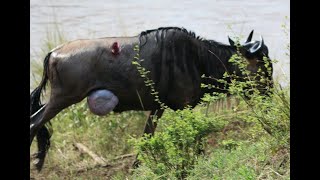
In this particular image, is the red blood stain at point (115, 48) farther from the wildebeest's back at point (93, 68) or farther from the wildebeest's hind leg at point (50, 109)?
the wildebeest's hind leg at point (50, 109)

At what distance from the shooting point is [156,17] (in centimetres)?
1138

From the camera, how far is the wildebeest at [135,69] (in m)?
6.65

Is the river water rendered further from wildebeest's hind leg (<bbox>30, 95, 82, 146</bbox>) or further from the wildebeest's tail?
wildebeest's hind leg (<bbox>30, 95, 82, 146</bbox>)

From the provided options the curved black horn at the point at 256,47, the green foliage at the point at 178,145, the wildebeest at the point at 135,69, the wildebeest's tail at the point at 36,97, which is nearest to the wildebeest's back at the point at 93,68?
the wildebeest at the point at 135,69

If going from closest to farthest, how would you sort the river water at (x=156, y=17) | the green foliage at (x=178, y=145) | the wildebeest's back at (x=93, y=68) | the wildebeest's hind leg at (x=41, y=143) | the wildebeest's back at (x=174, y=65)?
1. the green foliage at (x=178, y=145)
2. the wildebeest's back at (x=93, y=68)
3. the wildebeest's back at (x=174, y=65)
4. the wildebeest's hind leg at (x=41, y=143)
5. the river water at (x=156, y=17)

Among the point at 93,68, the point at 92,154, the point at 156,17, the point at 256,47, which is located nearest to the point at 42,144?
the point at 92,154

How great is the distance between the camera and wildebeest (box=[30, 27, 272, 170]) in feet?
21.8

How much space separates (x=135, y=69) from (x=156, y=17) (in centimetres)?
472

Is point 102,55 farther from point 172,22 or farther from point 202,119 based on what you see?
point 172,22

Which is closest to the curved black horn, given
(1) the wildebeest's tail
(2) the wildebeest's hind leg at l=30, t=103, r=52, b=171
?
(1) the wildebeest's tail

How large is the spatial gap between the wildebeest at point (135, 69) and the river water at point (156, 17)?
2395mm

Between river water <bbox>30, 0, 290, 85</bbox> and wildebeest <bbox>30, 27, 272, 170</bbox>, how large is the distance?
2.40 metres

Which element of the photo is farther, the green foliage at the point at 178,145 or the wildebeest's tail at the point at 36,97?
the wildebeest's tail at the point at 36,97

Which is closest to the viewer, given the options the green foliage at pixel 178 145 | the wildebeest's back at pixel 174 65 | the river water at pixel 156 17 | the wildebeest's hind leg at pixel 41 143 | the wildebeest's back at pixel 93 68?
the green foliage at pixel 178 145
